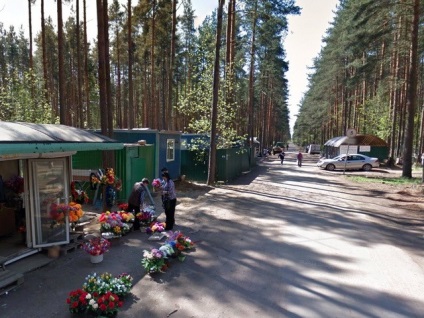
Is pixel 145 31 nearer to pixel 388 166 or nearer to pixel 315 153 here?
pixel 388 166

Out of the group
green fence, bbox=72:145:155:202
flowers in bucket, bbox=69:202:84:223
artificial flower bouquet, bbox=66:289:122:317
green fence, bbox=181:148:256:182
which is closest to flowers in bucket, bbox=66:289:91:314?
artificial flower bouquet, bbox=66:289:122:317

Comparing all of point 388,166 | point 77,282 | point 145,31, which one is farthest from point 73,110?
point 77,282

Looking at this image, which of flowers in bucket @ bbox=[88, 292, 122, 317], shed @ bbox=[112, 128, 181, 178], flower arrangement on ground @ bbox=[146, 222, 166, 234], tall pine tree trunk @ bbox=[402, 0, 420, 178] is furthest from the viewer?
tall pine tree trunk @ bbox=[402, 0, 420, 178]

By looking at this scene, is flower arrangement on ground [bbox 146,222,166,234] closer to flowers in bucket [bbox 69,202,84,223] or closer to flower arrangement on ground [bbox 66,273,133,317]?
flowers in bucket [bbox 69,202,84,223]

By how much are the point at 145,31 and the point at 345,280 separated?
77.4ft

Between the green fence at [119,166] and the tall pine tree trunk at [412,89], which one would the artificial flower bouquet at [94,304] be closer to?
the green fence at [119,166]

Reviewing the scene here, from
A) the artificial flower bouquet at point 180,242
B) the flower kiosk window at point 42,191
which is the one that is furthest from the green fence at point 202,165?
the artificial flower bouquet at point 180,242

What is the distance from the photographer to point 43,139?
5656 millimetres

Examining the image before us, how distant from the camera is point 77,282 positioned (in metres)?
5.44

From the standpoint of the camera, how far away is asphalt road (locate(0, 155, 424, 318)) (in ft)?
15.2

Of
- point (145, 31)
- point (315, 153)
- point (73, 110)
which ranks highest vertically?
point (145, 31)

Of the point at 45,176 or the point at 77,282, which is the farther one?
the point at 45,176

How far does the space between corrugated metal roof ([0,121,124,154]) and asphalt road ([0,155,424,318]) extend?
2.24 meters

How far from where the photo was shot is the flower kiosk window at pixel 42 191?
590 centimetres
